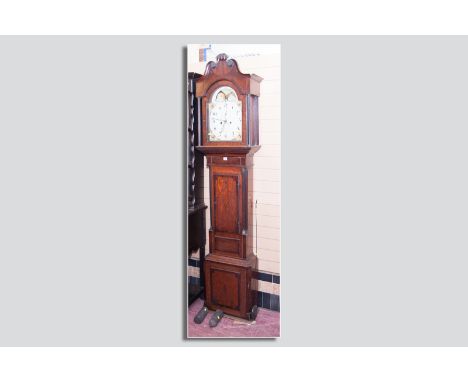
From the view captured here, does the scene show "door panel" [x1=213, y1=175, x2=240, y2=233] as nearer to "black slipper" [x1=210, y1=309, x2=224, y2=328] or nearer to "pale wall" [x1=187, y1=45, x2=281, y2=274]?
"pale wall" [x1=187, y1=45, x2=281, y2=274]

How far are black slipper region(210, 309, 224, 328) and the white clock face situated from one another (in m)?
1.43

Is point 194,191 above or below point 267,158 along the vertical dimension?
below

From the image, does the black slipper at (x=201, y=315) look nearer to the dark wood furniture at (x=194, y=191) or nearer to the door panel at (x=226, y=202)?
the dark wood furniture at (x=194, y=191)

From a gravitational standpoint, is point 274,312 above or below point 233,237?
below

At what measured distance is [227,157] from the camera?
3.62 m

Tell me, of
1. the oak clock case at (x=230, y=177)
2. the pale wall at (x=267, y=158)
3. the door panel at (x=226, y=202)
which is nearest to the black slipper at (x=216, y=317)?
the oak clock case at (x=230, y=177)

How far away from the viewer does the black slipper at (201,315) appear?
3752mm

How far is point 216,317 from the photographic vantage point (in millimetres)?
3764

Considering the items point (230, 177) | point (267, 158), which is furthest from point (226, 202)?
point (267, 158)

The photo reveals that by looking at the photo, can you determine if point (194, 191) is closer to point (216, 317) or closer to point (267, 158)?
point (267, 158)

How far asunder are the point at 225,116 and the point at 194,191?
27.1 inches

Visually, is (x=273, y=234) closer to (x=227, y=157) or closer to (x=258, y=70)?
(x=227, y=157)
